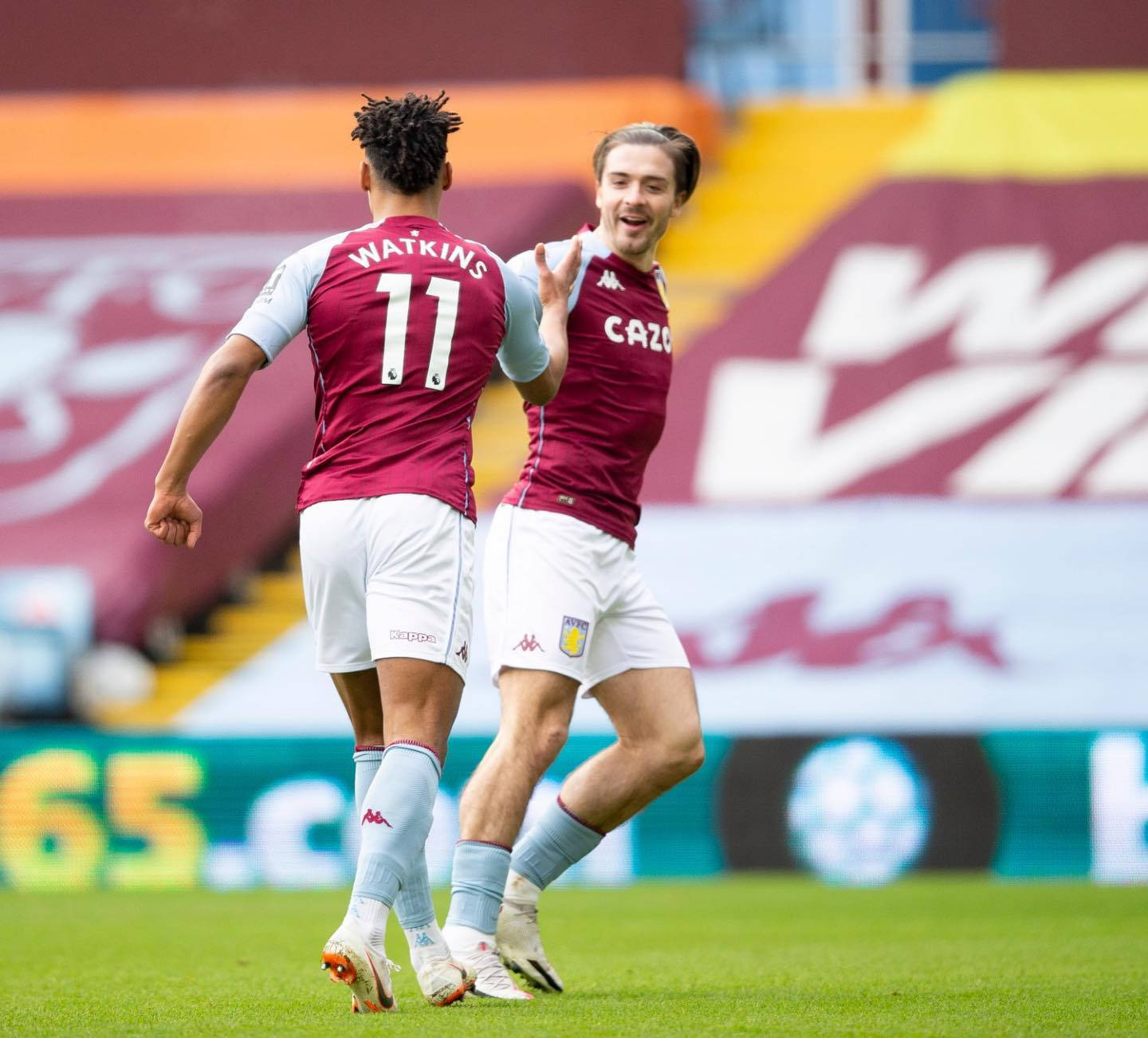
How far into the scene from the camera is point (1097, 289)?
12.7 m

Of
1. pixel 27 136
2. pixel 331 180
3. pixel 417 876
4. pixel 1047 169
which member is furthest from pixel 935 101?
pixel 417 876

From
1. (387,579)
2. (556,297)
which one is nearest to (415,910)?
(387,579)

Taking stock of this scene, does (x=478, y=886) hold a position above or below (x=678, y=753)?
below

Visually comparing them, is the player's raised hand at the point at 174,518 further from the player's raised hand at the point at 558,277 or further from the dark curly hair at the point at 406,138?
the player's raised hand at the point at 558,277

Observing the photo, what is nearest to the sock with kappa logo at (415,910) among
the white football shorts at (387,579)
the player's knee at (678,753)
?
the white football shorts at (387,579)

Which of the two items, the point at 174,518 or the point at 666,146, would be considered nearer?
the point at 174,518

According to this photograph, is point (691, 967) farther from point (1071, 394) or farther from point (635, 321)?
point (1071, 394)

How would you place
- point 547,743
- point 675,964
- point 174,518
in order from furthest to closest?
point 675,964
point 547,743
point 174,518

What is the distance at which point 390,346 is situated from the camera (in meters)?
4.04

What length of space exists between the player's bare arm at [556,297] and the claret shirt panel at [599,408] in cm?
10

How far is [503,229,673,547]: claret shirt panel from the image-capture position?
4.74m

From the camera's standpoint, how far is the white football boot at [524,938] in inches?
177

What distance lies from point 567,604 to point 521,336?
700mm

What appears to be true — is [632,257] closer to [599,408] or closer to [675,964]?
[599,408]
